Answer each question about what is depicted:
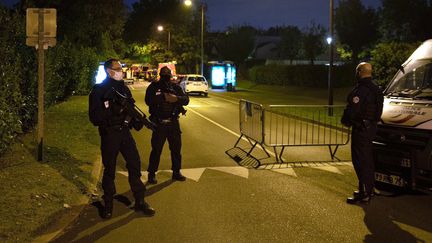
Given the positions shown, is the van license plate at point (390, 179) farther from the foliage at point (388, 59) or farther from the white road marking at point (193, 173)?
the foliage at point (388, 59)

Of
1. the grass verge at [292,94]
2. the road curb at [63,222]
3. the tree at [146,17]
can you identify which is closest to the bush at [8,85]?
the road curb at [63,222]

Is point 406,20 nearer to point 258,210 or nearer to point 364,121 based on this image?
point 364,121

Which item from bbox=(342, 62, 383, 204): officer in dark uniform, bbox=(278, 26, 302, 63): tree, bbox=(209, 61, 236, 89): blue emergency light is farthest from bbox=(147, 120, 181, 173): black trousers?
bbox=(278, 26, 302, 63): tree

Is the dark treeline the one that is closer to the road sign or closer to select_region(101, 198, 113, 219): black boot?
the road sign

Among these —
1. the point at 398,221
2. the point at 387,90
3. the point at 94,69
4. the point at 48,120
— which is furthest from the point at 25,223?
the point at 94,69

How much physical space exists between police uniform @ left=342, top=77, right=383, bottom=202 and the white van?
0.24m

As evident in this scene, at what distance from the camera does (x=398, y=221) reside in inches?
252

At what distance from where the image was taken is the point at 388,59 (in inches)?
789

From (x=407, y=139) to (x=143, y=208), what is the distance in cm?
345

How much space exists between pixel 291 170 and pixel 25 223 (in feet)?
16.5

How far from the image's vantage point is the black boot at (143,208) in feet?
21.6

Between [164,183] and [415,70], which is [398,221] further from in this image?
[164,183]

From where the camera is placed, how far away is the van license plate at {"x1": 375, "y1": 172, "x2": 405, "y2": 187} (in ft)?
22.6

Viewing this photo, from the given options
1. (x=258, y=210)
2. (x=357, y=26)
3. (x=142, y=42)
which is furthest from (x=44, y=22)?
(x=142, y=42)
